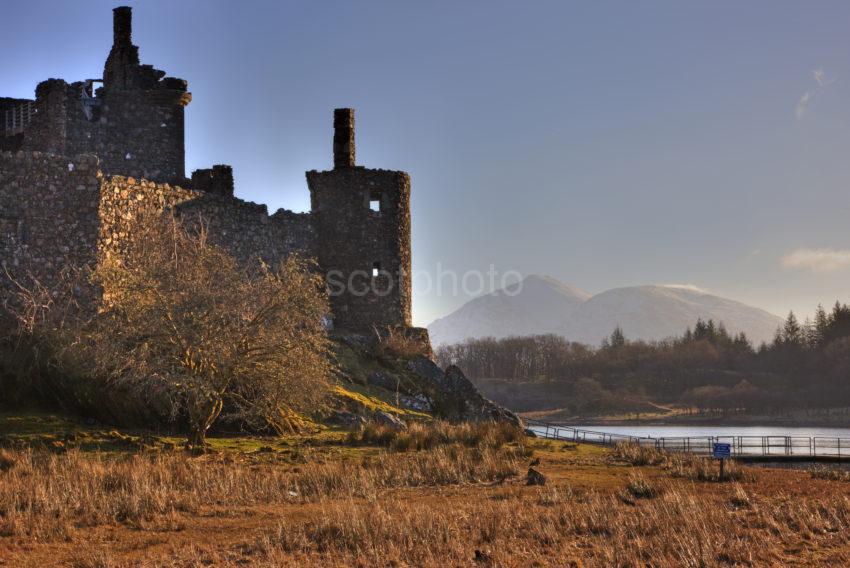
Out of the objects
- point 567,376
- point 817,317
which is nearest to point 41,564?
A: point 567,376

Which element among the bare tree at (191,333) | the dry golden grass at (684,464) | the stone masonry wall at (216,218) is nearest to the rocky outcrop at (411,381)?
the stone masonry wall at (216,218)

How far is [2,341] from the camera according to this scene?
26.1m

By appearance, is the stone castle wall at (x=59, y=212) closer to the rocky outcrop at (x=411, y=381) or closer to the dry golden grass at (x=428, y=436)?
the dry golden grass at (x=428, y=436)

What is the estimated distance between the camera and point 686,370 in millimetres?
138750

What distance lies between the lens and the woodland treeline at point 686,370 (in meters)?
123

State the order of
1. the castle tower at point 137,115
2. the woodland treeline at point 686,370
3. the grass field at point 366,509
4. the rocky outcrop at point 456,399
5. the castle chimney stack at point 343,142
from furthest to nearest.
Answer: the woodland treeline at point 686,370 → the castle chimney stack at point 343,142 → the rocky outcrop at point 456,399 → the castle tower at point 137,115 → the grass field at point 366,509

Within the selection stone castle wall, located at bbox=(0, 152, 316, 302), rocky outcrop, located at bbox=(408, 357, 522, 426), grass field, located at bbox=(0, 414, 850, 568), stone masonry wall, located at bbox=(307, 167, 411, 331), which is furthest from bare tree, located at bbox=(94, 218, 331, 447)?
stone masonry wall, located at bbox=(307, 167, 411, 331)

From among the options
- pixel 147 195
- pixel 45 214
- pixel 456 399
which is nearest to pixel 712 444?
pixel 456 399

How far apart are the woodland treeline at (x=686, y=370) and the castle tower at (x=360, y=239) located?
82.8 m

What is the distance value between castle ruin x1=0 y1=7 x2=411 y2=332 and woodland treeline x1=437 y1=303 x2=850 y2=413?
83709 millimetres

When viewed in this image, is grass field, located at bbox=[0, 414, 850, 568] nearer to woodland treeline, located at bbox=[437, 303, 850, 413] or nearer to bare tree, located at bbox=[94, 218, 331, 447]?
bare tree, located at bbox=[94, 218, 331, 447]

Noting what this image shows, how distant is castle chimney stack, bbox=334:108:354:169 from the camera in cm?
4172

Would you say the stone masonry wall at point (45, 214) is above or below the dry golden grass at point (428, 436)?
above

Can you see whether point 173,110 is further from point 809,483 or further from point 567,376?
point 567,376
